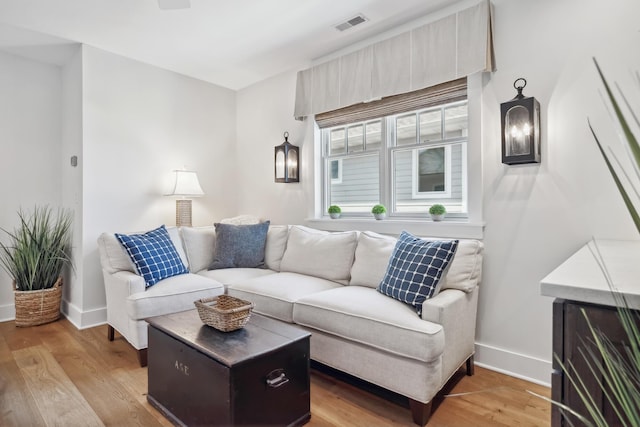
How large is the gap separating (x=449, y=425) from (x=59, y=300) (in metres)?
3.61

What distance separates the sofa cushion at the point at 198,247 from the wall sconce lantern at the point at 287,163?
963 millimetres

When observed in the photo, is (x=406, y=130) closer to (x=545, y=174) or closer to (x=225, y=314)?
(x=545, y=174)

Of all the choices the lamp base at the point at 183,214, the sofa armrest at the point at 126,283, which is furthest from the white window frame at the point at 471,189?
the lamp base at the point at 183,214

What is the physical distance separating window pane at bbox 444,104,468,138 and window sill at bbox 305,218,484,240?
677mm

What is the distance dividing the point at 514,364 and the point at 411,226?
3.83ft

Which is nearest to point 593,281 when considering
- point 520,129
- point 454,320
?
point 454,320

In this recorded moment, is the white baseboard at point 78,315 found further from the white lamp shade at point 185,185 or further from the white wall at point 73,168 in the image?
the white lamp shade at point 185,185

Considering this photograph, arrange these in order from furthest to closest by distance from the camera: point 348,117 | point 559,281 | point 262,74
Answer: point 262,74 < point 348,117 < point 559,281

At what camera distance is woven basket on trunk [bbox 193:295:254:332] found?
6.03 feet

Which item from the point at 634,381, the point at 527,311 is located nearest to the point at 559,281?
the point at 634,381

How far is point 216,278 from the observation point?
3076 millimetres

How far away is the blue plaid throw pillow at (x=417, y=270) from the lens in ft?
6.84

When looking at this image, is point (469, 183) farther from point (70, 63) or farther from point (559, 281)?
point (70, 63)

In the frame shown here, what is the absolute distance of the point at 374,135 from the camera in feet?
11.0
